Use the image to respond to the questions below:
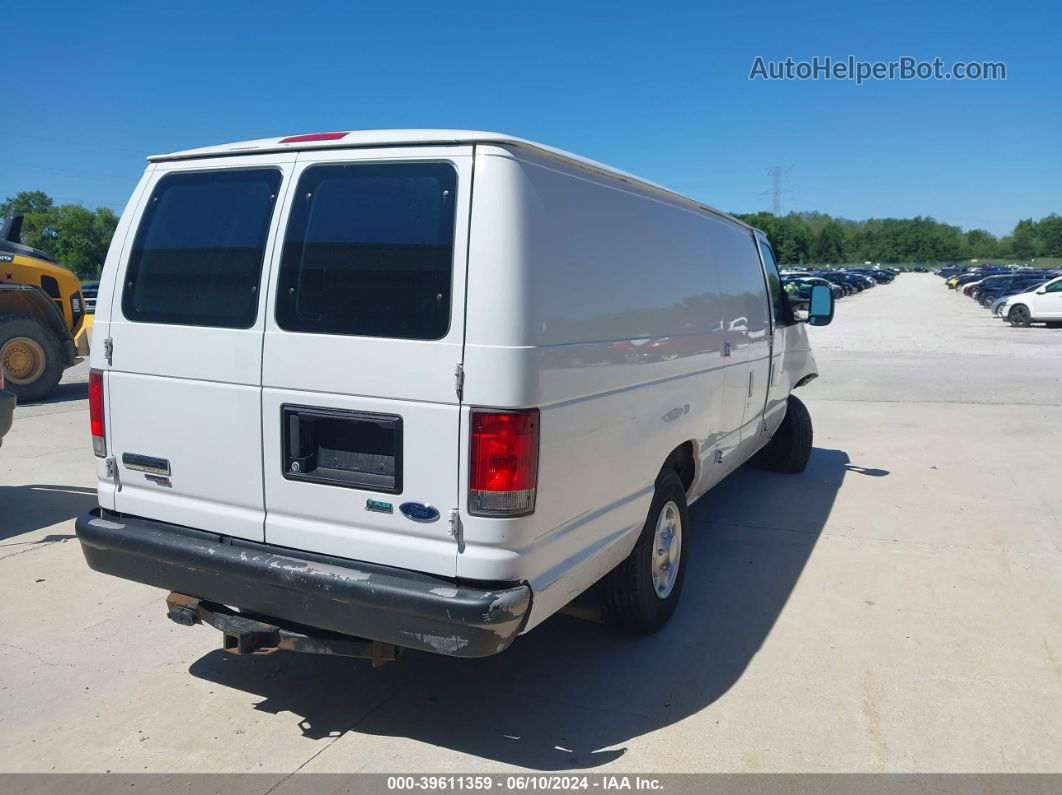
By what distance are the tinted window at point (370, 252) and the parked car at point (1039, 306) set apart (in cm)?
3024

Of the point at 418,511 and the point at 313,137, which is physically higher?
the point at 313,137

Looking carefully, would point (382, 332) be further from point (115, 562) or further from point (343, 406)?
point (115, 562)

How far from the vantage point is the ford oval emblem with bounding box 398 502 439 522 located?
310 centimetres

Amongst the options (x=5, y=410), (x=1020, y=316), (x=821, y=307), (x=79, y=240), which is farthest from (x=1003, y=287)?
(x=79, y=240)

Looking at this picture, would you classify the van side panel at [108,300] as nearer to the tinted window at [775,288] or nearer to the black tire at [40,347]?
the tinted window at [775,288]

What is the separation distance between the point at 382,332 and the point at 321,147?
83cm

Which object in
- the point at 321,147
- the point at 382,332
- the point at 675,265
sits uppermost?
the point at 321,147

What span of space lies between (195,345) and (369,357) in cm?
88

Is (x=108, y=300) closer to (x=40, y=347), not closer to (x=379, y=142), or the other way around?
(x=379, y=142)

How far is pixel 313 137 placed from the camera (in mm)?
3467

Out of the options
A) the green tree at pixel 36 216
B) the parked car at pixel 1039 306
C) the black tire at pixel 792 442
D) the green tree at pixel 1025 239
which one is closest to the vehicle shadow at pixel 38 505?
the black tire at pixel 792 442

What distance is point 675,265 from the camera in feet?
14.7

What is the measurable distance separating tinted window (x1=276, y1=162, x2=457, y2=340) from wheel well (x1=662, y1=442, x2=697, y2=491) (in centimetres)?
185
